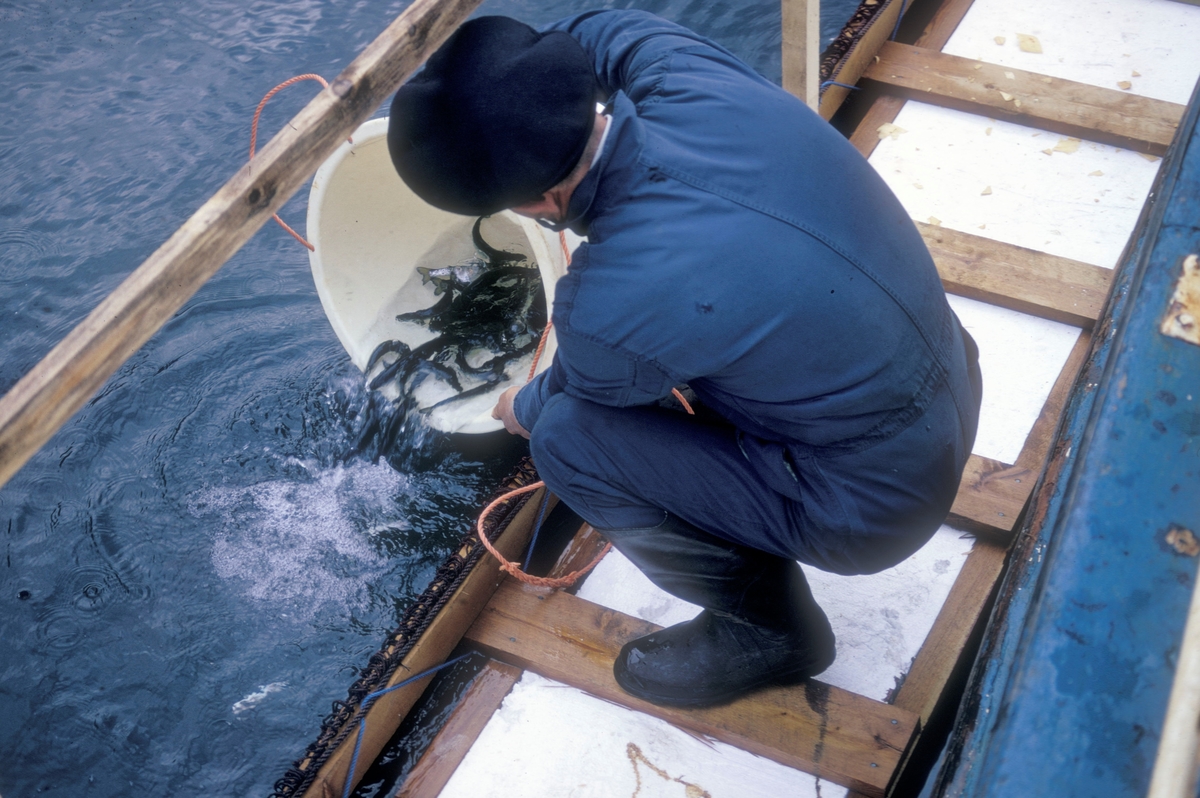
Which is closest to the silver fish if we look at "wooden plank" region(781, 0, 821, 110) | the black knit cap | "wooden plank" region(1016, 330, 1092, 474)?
"wooden plank" region(781, 0, 821, 110)

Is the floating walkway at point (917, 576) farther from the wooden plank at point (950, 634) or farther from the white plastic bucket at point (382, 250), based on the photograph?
the white plastic bucket at point (382, 250)

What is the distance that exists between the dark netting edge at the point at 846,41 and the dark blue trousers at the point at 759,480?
205cm

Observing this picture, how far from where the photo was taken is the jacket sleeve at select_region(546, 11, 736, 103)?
6.08 ft

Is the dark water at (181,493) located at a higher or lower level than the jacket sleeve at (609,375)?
lower

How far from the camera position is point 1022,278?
2934mm

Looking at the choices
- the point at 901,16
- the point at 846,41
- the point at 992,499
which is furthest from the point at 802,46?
the point at 901,16

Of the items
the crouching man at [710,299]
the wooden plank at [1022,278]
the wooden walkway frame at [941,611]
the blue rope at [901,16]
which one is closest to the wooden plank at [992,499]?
the wooden walkway frame at [941,611]

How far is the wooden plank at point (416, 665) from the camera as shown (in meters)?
2.15

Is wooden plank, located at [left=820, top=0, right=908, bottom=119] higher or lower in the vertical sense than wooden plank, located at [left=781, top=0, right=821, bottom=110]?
lower

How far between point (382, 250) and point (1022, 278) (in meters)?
2.36

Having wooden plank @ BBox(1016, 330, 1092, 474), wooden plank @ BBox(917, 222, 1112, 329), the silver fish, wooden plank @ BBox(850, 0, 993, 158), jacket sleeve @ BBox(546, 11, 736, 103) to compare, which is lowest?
the silver fish

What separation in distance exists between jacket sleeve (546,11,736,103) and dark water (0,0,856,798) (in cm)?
185

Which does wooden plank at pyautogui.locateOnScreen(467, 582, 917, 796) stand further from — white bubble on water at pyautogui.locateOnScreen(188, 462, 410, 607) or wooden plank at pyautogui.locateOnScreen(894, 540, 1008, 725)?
white bubble on water at pyautogui.locateOnScreen(188, 462, 410, 607)

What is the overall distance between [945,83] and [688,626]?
8.81 ft
